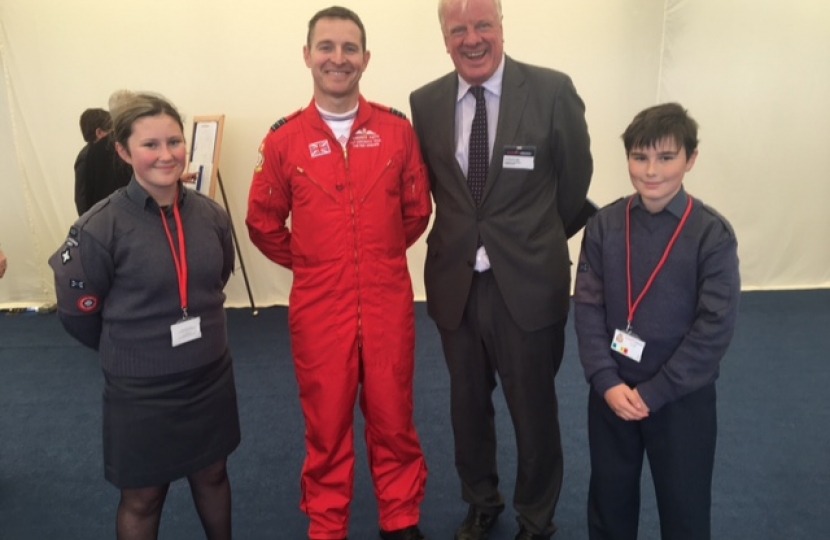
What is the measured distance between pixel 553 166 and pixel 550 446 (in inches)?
34.6

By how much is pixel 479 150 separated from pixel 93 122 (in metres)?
2.85

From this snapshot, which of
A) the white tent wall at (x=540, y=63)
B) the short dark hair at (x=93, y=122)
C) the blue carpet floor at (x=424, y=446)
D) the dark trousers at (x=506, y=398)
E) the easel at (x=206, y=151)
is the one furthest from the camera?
the white tent wall at (x=540, y=63)

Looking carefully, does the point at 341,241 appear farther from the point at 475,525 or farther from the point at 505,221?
the point at 475,525

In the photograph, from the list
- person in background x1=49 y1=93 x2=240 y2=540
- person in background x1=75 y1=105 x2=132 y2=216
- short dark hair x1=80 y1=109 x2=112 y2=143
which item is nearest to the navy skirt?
person in background x1=49 y1=93 x2=240 y2=540

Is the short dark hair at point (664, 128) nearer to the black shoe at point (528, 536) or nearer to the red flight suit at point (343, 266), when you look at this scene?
the red flight suit at point (343, 266)

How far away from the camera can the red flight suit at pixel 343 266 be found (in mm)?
1851

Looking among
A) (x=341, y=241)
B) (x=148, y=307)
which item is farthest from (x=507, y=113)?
(x=148, y=307)

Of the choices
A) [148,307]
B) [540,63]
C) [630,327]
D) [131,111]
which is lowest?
[630,327]

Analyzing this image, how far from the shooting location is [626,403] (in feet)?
5.16

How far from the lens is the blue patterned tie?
1.84 m

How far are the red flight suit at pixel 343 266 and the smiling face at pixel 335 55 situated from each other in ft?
0.34

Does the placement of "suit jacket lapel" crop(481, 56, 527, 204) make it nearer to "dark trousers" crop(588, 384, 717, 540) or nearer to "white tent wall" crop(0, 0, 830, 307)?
"dark trousers" crop(588, 384, 717, 540)

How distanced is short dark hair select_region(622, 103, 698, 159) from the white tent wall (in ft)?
9.90

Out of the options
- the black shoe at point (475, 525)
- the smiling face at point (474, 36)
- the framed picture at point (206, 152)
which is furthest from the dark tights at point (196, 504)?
the framed picture at point (206, 152)
